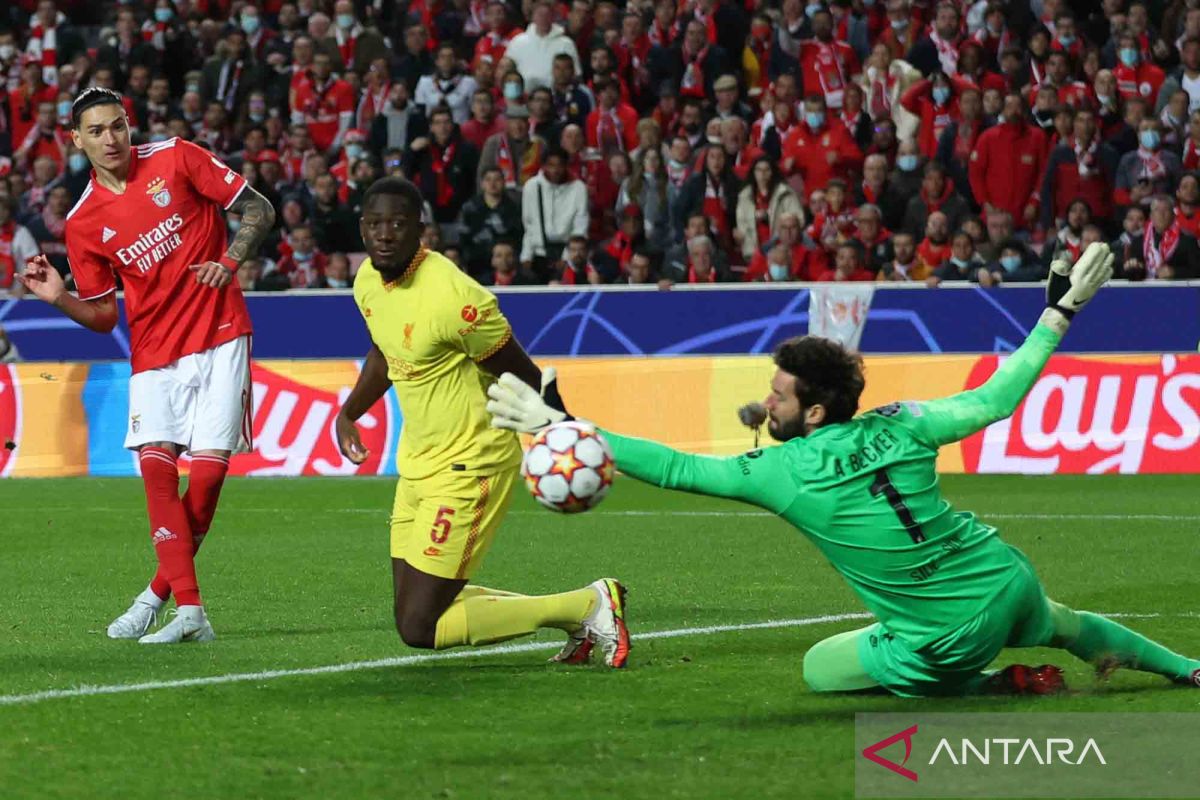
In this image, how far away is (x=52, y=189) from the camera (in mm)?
23562

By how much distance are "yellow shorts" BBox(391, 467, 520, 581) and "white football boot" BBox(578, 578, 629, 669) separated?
48 centimetres

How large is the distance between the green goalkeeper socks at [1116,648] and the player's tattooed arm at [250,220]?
12.8ft

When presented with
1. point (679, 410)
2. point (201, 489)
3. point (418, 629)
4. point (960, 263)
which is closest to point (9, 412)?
point (679, 410)

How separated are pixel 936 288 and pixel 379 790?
15041 millimetres

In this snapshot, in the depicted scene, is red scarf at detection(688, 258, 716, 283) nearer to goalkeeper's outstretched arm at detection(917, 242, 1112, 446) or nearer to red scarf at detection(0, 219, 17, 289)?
red scarf at detection(0, 219, 17, 289)

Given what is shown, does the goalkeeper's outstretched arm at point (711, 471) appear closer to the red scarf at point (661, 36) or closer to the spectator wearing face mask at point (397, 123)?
the spectator wearing face mask at point (397, 123)

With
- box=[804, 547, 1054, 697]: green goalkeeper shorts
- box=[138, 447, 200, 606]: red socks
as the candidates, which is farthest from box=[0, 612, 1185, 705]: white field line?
box=[804, 547, 1054, 697]: green goalkeeper shorts

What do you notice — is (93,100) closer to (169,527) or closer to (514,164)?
(169,527)

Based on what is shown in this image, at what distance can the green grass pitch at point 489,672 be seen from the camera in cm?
557

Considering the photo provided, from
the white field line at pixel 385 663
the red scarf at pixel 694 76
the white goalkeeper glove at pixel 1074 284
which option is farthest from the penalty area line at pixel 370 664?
the red scarf at pixel 694 76

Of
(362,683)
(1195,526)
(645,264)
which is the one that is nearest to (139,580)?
(362,683)

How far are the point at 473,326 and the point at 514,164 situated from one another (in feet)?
49.3

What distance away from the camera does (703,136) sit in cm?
2177

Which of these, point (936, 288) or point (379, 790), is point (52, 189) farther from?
point (379, 790)
